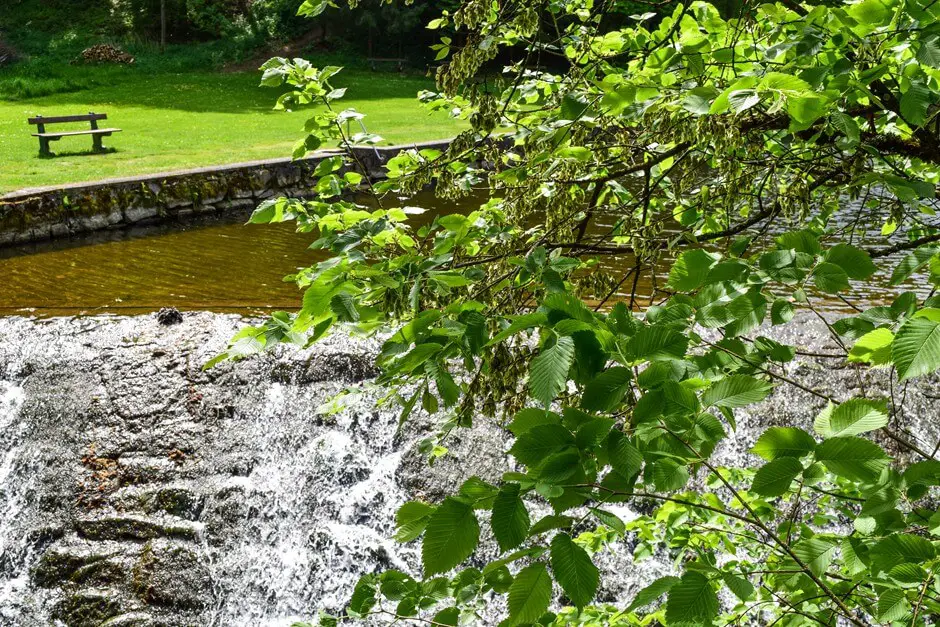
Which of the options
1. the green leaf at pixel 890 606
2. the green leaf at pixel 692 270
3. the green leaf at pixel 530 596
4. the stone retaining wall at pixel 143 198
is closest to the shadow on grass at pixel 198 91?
the stone retaining wall at pixel 143 198

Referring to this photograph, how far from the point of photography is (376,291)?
6.72 ft

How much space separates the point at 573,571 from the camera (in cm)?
147

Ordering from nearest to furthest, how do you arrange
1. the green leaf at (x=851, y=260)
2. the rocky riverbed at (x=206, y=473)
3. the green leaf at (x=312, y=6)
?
1. the green leaf at (x=851, y=260)
2. the green leaf at (x=312, y=6)
3. the rocky riverbed at (x=206, y=473)

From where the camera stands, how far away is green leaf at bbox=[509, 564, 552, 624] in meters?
1.58

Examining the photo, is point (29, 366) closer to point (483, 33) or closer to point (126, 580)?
point (126, 580)

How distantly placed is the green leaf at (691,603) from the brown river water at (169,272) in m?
6.41

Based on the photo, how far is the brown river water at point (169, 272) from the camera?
8.35 metres

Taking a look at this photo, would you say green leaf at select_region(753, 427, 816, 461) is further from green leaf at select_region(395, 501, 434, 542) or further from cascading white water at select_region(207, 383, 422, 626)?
cascading white water at select_region(207, 383, 422, 626)

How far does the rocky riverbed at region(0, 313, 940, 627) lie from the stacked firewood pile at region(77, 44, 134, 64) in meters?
24.2

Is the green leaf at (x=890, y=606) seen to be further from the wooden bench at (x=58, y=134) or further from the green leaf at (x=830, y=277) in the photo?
the wooden bench at (x=58, y=134)

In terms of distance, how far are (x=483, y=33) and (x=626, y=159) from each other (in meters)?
0.67

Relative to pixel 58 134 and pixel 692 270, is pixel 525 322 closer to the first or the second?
pixel 692 270

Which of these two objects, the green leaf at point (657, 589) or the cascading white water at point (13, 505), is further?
the cascading white water at point (13, 505)

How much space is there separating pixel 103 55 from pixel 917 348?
3141 cm
